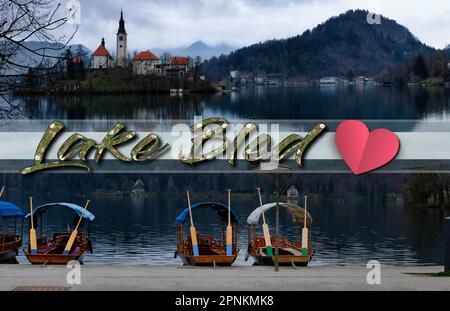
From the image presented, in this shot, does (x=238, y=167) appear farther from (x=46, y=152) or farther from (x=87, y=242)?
(x=87, y=242)

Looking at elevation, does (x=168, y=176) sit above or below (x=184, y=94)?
below

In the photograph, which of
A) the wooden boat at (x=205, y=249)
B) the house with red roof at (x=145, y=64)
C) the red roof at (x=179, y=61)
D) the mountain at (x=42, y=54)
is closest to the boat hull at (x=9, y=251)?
the wooden boat at (x=205, y=249)

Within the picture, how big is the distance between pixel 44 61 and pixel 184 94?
13897 cm

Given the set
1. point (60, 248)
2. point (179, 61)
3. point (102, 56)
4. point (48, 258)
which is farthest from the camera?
point (179, 61)

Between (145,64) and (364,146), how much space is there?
392ft

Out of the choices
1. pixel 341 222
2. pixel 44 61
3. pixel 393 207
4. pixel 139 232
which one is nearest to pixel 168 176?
pixel 393 207

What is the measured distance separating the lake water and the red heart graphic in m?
11.3

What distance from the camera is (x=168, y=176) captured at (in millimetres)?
143625

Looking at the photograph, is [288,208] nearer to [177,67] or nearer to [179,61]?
[177,67]

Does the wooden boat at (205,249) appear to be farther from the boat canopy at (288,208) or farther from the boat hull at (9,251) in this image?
the boat hull at (9,251)

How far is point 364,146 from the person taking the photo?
110 ft

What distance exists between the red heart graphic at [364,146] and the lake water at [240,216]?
11272mm

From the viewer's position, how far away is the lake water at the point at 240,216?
5803 cm

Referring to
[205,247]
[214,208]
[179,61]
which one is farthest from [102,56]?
[205,247]
